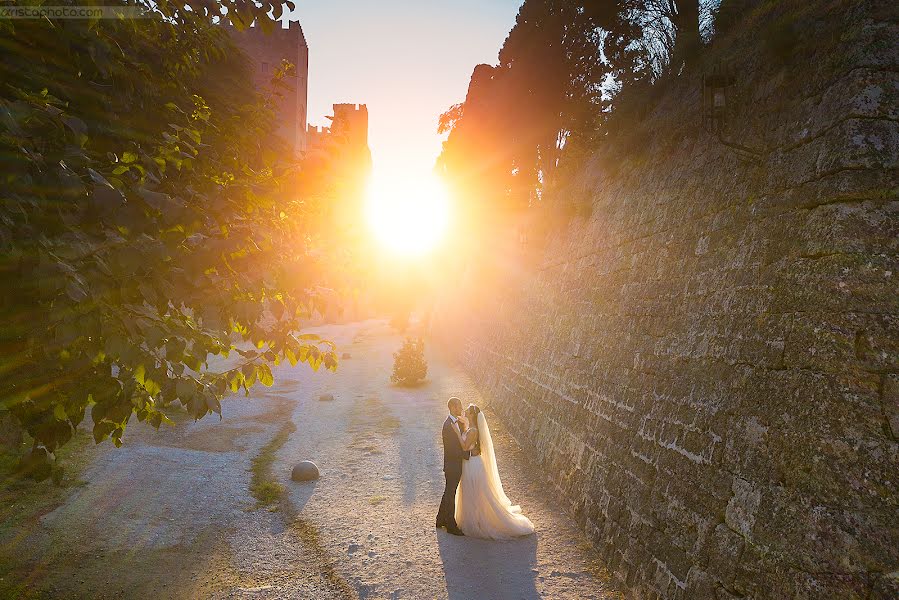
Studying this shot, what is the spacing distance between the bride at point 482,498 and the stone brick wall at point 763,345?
1.12 meters

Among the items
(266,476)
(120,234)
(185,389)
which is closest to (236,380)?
(185,389)

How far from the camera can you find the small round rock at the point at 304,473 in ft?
33.7

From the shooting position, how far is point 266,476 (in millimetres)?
10555

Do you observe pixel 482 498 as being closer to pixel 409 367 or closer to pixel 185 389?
pixel 185 389

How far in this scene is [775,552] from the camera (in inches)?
161

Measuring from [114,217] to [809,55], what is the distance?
6.40 metres

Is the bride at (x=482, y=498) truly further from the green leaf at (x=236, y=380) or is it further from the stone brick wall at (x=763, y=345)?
the green leaf at (x=236, y=380)

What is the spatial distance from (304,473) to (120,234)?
8003 mm

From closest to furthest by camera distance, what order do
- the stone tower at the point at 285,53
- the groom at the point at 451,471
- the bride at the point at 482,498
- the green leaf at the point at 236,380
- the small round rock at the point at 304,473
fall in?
the green leaf at the point at 236,380
the bride at the point at 482,498
the groom at the point at 451,471
the small round rock at the point at 304,473
the stone tower at the point at 285,53

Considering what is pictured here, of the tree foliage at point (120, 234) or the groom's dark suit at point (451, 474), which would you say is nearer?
the tree foliage at point (120, 234)

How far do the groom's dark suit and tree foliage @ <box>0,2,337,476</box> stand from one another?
157 inches

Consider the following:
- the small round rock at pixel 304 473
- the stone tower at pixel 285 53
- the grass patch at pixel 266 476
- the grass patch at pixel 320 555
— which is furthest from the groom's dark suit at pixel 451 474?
the stone tower at pixel 285 53

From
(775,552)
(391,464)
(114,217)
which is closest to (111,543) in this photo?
(391,464)

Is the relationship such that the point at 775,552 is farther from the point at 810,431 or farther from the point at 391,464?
the point at 391,464
